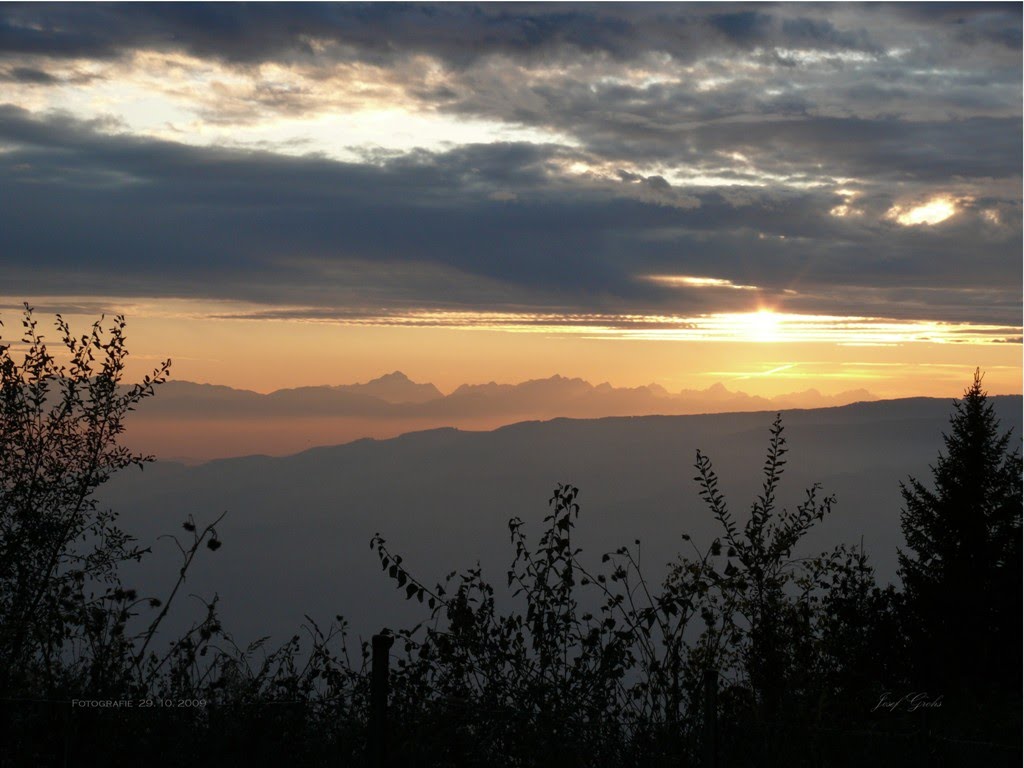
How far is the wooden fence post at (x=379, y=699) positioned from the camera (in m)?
5.92

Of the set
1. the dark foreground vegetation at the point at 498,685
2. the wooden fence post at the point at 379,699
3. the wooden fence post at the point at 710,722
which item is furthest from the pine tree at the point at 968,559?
the wooden fence post at the point at 379,699

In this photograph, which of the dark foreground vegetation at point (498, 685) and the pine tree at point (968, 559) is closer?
the dark foreground vegetation at point (498, 685)

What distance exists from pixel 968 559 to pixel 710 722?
119 ft

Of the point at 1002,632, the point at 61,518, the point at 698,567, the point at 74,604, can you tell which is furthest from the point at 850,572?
the point at 1002,632

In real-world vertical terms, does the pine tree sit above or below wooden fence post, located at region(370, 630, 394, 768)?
below

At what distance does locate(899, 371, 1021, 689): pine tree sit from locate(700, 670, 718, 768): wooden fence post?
3305 centimetres

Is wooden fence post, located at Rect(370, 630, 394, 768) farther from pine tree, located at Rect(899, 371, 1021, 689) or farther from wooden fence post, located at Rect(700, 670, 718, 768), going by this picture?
pine tree, located at Rect(899, 371, 1021, 689)

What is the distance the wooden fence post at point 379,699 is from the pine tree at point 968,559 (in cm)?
3456

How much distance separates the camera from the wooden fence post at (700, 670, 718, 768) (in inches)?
261

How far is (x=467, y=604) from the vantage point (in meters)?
7.77

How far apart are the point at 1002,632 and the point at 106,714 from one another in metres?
36.8

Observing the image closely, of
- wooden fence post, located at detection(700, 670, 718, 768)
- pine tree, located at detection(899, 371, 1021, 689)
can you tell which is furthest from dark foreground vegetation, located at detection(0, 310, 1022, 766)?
pine tree, located at detection(899, 371, 1021, 689)

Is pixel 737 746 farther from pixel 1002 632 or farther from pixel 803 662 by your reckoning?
pixel 1002 632

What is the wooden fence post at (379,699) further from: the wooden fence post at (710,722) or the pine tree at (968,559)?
the pine tree at (968,559)
